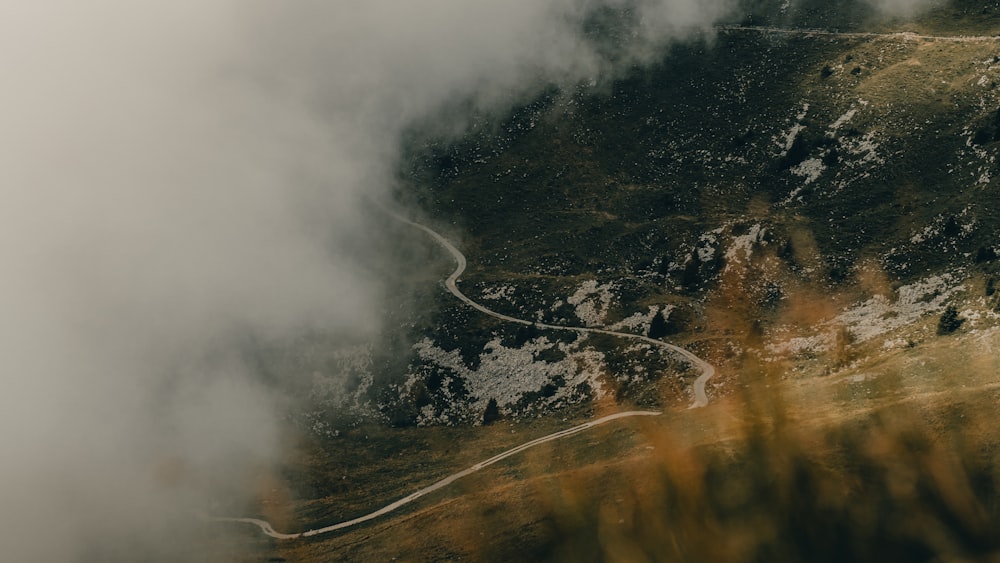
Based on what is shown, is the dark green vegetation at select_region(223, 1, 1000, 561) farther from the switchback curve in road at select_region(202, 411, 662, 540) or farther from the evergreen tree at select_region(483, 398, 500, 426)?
the switchback curve in road at select_region(202, 411, 662, 540)

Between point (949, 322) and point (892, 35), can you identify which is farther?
point (892, 35)

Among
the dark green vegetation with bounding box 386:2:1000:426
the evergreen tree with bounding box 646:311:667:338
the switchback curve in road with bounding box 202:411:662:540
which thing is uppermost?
the dark green vegetation with bounding box 386:2:1000:426

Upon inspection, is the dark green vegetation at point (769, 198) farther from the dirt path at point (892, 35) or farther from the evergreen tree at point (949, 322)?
the evergreen tree at point (949, 322)

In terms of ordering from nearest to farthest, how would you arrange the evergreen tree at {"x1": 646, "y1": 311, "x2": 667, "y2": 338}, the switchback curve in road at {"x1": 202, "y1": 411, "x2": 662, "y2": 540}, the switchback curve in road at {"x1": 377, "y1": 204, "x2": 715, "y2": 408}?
the switchback curve in road at {"x1": 202, "y1": 411, "x2": 662, "y2": 540}
the switchback curve in road at {"x1": 377, "y1": 204, "x2": 715, "y2": 408}
the evergreen tree at {"x1": 646, "y1": 311, "x2": 667, "y2": 338}

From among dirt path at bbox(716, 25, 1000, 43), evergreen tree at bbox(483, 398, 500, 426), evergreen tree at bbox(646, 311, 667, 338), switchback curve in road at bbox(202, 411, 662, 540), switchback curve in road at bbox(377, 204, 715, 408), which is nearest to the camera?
switchback curve in road at bbox(202, 411, 662, 540)

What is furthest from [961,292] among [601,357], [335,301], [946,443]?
[335,301]

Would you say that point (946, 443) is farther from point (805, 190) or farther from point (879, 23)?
point (879, 23)

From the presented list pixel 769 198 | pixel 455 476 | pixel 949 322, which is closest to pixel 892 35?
pixel 769 198

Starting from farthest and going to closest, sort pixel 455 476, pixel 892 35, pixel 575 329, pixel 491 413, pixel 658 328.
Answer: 1. pixel 892 35
2. pixel 575 329
3. pixel 658 328
4. pixel 491 413
5. pixel 455 476

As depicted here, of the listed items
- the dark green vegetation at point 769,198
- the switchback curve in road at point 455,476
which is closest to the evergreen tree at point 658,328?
the dark green vegetation at point 769,198

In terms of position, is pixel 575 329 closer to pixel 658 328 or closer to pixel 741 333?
pixel 658 328

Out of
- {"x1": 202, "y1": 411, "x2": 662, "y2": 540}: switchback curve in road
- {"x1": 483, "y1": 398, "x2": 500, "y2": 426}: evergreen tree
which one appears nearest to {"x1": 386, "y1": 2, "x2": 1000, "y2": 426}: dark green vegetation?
{"x1": 483, "y1": 398, "x2": 500, "y2": 426}: evergreen tree
